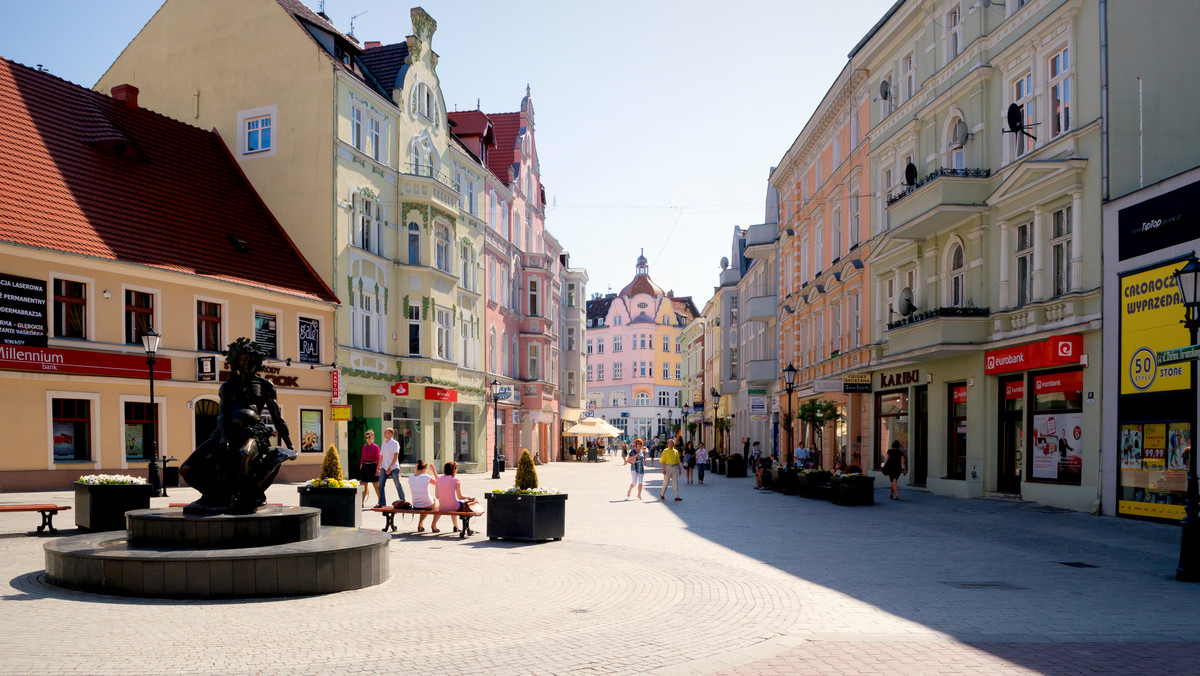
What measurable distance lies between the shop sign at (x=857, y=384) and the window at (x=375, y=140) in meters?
19.3

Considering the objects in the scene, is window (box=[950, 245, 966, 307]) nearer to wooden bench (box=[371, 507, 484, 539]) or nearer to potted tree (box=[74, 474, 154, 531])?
wooden bench (box=[371, 507, 484, 539])

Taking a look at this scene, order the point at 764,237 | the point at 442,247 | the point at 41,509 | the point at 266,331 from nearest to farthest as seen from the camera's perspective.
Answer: the point at 41,509, the point at 266,331, the point at 442,247, the point at 764,237

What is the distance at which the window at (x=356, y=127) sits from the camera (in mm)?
33750

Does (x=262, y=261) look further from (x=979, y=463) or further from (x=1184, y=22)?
(x=1184, y=22)

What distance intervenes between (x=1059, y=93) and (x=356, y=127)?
23.5 m

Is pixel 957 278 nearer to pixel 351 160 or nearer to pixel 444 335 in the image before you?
pixel 351 160

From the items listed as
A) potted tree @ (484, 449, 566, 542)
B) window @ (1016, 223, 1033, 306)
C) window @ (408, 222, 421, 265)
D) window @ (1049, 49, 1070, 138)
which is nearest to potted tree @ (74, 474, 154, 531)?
potted tree @ (484, 449, 566, 542)

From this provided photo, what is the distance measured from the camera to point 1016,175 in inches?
867

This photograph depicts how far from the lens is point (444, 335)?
40.5 m

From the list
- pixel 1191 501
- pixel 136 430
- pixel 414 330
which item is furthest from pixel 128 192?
pixel 1191 501

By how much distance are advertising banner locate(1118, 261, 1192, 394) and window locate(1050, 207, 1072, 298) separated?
2234 mm

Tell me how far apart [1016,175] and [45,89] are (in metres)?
26.8

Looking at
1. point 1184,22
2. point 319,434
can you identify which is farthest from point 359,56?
point 1184,22

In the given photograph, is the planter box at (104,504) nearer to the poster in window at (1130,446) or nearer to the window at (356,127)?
the poster in window at (1130,446)
